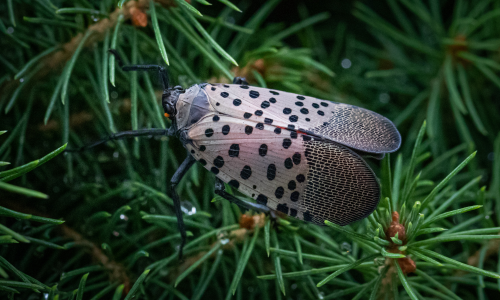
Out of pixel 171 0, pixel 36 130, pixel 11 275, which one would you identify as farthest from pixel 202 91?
pixel 11 275

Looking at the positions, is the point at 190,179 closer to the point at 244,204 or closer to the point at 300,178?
the point at 244,204

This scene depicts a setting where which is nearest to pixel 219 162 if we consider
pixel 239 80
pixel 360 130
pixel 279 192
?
pixel 279 192

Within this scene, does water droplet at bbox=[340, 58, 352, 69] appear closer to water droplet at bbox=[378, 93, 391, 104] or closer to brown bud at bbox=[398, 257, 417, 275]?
water droplet at bbox=[378, 93, 391, 104]

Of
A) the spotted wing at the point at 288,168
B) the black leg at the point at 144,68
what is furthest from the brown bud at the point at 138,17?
the spotted wing at the point at 288,168

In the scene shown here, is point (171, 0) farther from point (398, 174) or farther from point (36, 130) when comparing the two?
point (398, 174)

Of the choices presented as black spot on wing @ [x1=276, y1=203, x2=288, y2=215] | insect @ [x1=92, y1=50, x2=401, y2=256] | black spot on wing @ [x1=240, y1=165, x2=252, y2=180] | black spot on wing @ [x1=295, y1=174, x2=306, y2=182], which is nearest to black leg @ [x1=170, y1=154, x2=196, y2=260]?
insect @ [x1=92, y1=50, x2=401, y2=256]

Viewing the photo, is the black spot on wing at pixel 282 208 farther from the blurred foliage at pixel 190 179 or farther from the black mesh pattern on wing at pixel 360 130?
the black mesh pattern on wing at pixel 360 130
